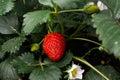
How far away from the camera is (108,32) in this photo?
906 mm

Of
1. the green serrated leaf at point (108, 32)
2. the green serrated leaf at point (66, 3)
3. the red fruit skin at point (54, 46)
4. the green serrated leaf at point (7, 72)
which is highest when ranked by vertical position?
the green serrated leaf at point (66, 3)

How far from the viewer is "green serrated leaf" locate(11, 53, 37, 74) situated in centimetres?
115

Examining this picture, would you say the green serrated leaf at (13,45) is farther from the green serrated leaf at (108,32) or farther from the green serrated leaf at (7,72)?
the green serrated leaf at (108,32)

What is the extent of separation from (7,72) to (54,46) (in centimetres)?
22

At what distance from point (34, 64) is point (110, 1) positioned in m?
0.36

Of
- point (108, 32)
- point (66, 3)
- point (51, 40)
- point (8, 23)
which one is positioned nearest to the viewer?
point (108, 32)

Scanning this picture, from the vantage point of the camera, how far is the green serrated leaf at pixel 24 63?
1146 millimetres

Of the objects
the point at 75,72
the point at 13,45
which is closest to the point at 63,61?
the point at 75,72

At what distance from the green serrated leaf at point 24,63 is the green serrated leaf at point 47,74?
3cm

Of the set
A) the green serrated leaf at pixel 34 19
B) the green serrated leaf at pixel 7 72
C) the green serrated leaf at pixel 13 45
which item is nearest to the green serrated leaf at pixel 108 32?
the green serrated leaf at pixel 34 19

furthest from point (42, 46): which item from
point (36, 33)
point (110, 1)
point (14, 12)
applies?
point (110, 1)

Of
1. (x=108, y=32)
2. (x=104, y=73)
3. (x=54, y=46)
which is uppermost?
(x=108, y=32)

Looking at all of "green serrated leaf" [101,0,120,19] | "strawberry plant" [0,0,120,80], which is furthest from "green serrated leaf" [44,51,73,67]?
"green serrated leaf" [101,0,120,19]

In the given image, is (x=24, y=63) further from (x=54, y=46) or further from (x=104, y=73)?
(x=104, y=73)
